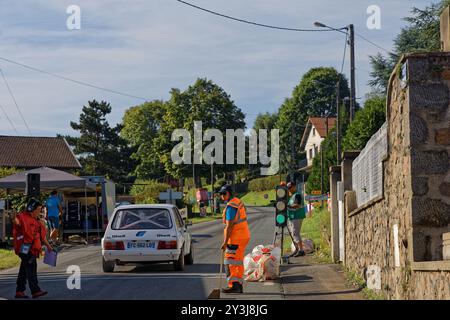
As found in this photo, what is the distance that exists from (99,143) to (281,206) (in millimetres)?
80569

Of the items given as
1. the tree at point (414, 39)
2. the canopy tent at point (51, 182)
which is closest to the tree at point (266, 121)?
the tree at point (414, 39)

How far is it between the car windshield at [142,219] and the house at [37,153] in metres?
70.3

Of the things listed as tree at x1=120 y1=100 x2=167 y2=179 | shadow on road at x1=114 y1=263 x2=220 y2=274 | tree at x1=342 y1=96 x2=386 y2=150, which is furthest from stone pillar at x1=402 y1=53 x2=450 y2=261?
tree at x1=120 y1=100 x2=167 y2=179

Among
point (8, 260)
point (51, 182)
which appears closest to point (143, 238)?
point (8, 260)

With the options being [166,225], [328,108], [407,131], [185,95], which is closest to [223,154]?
[185,95]

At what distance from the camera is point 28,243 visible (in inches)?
537

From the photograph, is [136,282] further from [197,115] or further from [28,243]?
[197,115]

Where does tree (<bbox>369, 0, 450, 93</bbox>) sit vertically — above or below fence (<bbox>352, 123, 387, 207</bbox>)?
above

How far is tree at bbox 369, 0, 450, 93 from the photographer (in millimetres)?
42219

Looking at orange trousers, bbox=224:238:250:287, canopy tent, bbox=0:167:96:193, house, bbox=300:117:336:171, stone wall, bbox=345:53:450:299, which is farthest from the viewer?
house, bbox=300:117:336:171

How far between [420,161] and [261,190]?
91425mm

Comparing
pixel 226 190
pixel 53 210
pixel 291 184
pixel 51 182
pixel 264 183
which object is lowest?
pixel 53 210

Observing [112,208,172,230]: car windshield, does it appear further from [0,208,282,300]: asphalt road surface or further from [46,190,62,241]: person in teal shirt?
[46,190,62,241]: person in teal shirt

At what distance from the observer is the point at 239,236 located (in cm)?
1393
